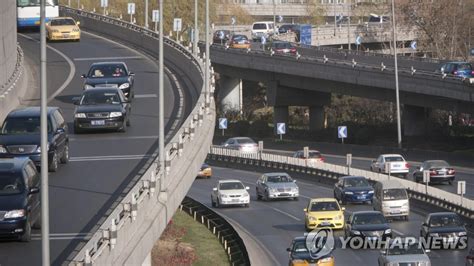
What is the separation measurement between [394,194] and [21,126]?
730 inches

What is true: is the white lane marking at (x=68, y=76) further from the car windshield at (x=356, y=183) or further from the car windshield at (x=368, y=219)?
the car windshield at (x=368, y=219)

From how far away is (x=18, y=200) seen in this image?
83.8 feet

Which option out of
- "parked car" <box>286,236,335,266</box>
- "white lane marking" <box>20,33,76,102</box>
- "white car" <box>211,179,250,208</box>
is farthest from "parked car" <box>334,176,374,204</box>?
"parked car" <box>286,236,335,266</box>

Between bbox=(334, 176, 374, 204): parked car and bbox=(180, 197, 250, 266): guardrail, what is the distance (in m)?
6.09

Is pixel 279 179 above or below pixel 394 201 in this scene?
below

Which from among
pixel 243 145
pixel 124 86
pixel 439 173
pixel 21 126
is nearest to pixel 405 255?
pixel 21 126

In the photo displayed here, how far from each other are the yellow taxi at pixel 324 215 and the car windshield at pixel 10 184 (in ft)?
69.2

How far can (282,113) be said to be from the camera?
338 feet

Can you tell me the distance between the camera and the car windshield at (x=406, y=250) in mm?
34375

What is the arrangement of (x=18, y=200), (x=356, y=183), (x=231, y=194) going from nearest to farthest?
1. (x=18, y=200)
2. (x=356, y=183)
3. (x=231, y=194)

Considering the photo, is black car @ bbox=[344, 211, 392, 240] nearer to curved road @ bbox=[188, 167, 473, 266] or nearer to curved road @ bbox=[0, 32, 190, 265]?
curved road @ bbox=[188, 167, 473, 266]

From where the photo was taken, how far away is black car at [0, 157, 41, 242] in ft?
82.5

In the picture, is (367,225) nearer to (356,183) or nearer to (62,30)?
(356,183)

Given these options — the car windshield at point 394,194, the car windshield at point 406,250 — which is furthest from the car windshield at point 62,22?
the car windshield at point 406,250
